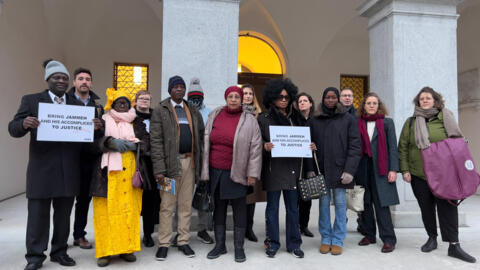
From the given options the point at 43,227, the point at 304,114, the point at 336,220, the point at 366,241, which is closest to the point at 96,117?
the point at 43,227

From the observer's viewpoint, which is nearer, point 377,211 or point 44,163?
point 44,163

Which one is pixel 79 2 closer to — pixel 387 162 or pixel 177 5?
pixel 177 5

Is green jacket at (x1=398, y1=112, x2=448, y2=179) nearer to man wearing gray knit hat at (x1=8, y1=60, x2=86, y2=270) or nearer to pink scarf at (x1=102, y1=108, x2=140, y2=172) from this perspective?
pink scarf at (x1=102, y1=108, x2=140, y2=172)

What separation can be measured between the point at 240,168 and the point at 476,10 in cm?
968

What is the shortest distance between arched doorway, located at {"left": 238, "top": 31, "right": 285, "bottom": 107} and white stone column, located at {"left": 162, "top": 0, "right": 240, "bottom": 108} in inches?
249

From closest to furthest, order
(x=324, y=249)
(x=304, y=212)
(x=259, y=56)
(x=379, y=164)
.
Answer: (x=324, y=249) < (x=379, y=164) < (x=304, y=212) < (x=259, y=56)

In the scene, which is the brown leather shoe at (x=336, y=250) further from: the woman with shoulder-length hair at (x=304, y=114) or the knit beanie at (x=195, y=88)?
the knit beanie at (x=195, y=88)

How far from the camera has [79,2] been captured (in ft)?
30.8

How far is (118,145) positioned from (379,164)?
304cm

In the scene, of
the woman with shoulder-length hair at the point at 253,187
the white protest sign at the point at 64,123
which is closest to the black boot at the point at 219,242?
the woman with shoulder-length hair at the point at 253,187

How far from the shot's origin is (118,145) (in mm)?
3182

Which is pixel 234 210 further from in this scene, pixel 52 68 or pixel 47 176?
pixel 52 68

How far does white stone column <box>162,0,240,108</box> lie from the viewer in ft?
15.1

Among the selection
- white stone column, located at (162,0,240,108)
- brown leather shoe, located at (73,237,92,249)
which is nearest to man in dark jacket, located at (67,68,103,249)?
brown leather shoe, located at (73,237,92,249)
